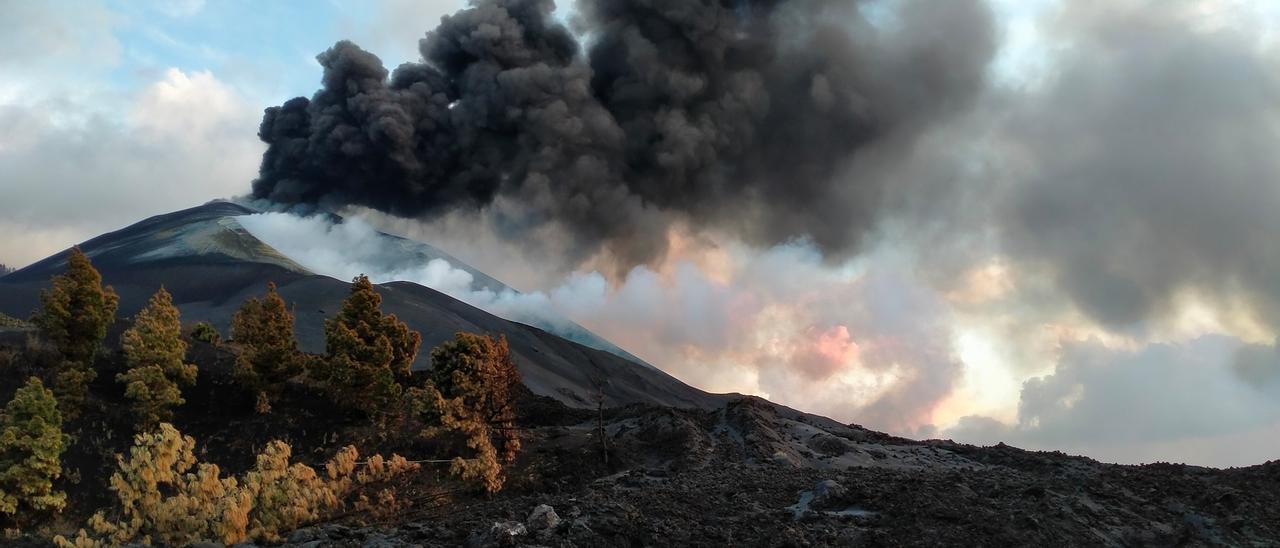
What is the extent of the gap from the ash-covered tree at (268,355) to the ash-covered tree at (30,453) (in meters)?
9.64

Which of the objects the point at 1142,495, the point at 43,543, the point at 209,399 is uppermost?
the point at 1142,495

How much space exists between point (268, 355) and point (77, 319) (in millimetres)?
7202

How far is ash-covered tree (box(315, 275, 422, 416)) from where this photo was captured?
36.9 meters

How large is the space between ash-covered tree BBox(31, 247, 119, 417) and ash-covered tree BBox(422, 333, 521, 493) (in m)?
13.8

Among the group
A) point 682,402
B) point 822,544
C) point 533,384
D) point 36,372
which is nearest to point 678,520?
point 822,544

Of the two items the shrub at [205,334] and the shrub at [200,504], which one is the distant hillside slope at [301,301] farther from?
the shrub at [200,504]

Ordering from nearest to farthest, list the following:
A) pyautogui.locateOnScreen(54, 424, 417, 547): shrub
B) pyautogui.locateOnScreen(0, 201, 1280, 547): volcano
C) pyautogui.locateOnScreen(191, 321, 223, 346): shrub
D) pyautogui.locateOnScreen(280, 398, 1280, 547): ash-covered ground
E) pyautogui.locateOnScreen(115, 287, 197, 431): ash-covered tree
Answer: pyautogui.locateOnScreen(280, 398, 1280, 547): ash-covered ground
pyautogui.locateOnScreen(0, 201, 1280, 547): volcano
pyautogui.locateOnScreen(54, 424, 417, 547): shrub
pyautogui.locateOnScreen(115, 287, 197, 431): ash-covered tree
pyautogui.locateOnScreen(191, 321, 223, 346): shrub

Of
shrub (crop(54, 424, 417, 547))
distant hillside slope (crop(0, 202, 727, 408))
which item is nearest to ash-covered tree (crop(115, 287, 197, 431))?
shrub (crop(54, 424, 417, 547))

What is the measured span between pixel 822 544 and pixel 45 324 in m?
33.8

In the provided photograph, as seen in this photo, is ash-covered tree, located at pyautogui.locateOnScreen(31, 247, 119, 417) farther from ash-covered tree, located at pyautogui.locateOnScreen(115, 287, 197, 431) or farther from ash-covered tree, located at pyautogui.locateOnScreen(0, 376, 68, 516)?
ash-covered tree, located at pyautogui.locateOnScreen(0, 376, 68, 516)

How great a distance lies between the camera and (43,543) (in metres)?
16.2

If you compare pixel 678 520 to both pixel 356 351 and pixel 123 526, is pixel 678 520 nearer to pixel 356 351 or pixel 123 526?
pixel 123 526

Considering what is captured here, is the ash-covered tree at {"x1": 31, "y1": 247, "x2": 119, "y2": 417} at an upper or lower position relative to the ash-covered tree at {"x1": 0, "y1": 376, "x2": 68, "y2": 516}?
upper

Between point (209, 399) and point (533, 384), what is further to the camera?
point (533, 384)
